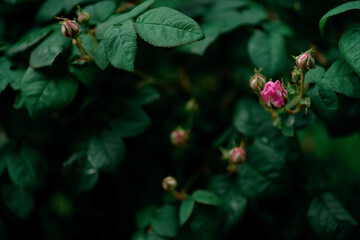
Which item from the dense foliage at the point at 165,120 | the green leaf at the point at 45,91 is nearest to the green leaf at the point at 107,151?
the dense foliage at the point at 165,120

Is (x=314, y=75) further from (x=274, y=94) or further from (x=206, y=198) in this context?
(x=206, y=198)

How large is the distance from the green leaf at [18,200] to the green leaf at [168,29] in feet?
2.18

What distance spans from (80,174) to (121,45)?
0.43 metres

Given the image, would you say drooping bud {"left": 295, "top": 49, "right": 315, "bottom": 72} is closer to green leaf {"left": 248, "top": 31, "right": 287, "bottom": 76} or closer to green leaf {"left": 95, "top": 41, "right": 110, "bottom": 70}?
green leaf {"left": 248, "top": 31, "right": 287, "bottom": 76}

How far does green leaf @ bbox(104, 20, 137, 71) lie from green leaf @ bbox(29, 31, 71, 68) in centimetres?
15

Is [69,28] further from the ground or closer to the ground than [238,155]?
further from the ground

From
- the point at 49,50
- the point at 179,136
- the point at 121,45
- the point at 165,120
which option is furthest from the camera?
the point at 165,120

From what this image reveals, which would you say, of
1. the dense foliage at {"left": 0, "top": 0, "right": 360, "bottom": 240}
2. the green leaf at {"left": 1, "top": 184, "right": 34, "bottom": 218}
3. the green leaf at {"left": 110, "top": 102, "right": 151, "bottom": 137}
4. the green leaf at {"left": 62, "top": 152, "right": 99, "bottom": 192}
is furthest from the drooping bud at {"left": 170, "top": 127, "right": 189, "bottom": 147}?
the green leaf at {"left": 1, "top": 184, "right": 34, "bottom": 218}

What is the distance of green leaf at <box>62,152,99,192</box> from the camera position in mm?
918

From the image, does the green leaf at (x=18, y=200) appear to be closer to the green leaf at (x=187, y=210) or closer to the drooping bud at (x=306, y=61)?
the green leaf at (x=187, y=210)

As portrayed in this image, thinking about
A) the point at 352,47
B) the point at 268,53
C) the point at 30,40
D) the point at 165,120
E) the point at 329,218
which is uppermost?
the point at 30,40

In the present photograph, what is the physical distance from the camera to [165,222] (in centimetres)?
94

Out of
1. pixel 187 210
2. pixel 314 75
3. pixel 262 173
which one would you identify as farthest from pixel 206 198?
pixel 314 75

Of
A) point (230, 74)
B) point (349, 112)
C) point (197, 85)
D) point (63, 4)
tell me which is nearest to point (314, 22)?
point (349, 112)
